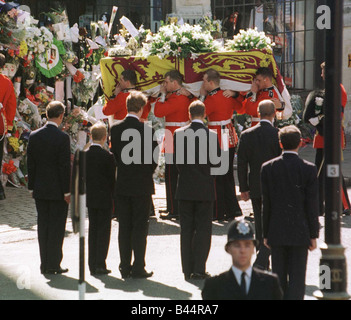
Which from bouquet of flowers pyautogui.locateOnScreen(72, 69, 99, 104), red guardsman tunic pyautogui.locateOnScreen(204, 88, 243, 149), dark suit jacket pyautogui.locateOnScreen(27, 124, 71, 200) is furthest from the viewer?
bouquet of flowers pyautogui.locateOnScreen(72, 69, 99, 104)

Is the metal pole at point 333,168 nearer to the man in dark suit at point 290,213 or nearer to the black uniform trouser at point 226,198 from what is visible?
the man in dark suit at point 290,213

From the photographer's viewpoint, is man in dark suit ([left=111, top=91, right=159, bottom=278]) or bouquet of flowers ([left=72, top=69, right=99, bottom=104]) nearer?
man in dark suit ([left=111, top=91, right=159, bottom=278])

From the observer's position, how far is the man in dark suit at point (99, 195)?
8.37 meters

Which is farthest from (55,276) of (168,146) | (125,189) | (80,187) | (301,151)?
(301,151)

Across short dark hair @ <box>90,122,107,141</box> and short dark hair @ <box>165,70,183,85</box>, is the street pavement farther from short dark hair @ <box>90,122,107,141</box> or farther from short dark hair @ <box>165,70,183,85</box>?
short dark hair @ <box>165,70,183,85</box>

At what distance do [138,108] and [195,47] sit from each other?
122 inches

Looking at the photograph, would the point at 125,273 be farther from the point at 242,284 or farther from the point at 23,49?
the point at 23,49

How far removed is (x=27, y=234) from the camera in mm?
10273

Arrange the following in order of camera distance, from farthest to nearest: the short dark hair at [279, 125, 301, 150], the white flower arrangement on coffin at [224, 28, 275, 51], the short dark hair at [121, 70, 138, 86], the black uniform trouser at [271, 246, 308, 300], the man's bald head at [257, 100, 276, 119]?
the white flower arrangement on coffin at [224, 28, 275, 51]
the short dark hair at [121, 70, 138, 86]
the man's bald head at [257, 100, 276, 119]
the short dark hair at [279, 125, 301, 150]
the black uniform trouser at [271, 246, 308, 300]

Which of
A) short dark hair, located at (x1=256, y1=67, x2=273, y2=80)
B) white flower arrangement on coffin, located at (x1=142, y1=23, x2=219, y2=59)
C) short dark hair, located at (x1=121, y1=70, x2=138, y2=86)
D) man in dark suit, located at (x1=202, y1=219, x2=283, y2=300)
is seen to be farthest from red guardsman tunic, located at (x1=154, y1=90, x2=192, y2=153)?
man in dark suit, located at (x1=202, y1=219, x2=283, y2=300)

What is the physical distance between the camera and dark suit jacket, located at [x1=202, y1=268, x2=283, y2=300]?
4934 millimetres

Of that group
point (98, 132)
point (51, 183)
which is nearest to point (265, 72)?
point (98, 132)

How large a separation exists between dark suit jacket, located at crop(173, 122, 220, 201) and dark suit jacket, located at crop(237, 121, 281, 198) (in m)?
0.37

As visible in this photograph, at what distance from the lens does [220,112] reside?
10805 millimetres
